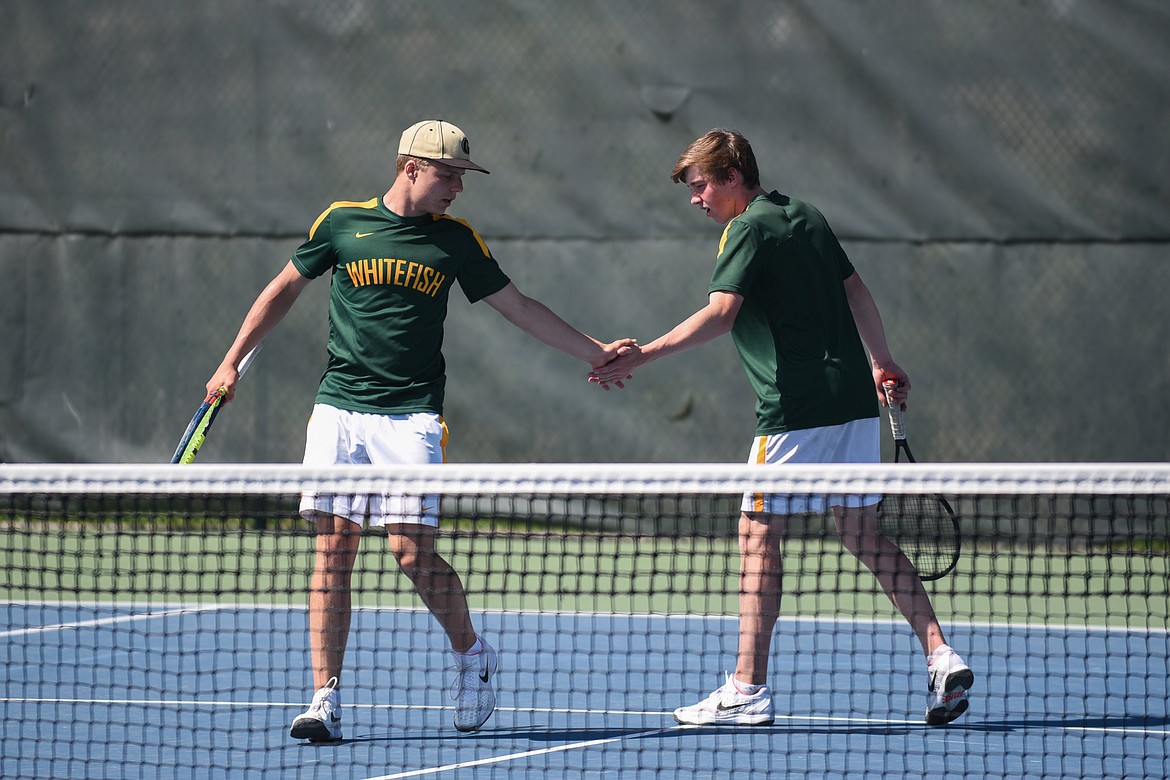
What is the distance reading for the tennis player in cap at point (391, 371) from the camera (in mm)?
3428

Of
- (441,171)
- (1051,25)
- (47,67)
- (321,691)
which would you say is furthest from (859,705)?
(47,67)

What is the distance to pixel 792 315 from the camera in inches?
143

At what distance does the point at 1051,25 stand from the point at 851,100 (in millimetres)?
921

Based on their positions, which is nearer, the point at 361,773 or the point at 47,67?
the point at 361,773

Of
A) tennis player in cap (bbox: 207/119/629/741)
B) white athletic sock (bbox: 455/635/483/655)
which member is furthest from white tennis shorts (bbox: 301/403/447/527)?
white athletic sock (bbox: 455/635/483/655)

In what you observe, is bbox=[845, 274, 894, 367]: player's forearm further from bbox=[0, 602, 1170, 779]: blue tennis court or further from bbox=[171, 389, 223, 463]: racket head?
bbox=[171, 389, 223, 463]: racket head

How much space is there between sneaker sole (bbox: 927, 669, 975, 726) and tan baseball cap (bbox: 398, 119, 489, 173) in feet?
5.16

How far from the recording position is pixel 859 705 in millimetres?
3801

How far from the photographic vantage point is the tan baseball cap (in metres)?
3.57

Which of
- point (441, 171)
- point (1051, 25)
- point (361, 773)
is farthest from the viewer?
point (1051, 25)

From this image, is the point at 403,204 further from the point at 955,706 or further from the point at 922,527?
the point at 922,527

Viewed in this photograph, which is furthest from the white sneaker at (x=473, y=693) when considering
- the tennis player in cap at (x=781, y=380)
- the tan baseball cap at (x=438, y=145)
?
the tan baseball cap at (x=438, y=145)

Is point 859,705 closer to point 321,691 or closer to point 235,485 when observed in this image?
point 321,691

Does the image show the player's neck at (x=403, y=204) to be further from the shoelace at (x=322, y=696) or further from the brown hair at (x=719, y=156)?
the shoelace at (x=322, y=696)
